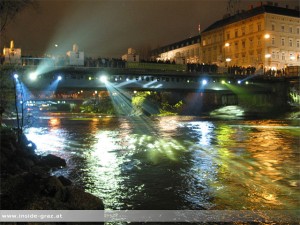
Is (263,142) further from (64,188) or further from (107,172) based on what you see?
(64,188)

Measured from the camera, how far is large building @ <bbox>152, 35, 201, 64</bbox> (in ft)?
327

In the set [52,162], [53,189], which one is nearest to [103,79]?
[52,162]

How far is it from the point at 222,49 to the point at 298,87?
32988 millimetres

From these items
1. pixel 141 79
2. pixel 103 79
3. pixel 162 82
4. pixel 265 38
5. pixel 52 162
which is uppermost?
pixel 265 38

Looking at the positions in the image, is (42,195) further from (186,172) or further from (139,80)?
(139,80)

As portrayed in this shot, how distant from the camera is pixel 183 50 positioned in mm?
105625

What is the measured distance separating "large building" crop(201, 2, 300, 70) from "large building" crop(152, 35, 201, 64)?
41.1 feet

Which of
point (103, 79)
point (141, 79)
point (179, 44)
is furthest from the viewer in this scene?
point (179, 44)

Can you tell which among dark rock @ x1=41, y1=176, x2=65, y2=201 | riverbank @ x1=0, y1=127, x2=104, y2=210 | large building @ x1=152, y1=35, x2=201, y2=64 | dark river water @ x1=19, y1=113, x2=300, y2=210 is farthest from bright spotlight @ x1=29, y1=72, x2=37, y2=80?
large building @ x1=152, y1=35, x2=201, y2=64

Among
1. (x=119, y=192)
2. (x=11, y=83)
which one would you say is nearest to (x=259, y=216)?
(x=119, y=192)

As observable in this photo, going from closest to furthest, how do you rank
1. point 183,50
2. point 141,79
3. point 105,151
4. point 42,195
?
point 42,195 < point 105,151 < point 141,79 < point 183,50

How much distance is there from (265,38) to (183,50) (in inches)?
1348

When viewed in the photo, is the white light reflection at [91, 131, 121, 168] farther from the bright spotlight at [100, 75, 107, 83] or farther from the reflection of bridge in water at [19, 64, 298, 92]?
the bright spotlight at [100, 75, 107, 83]

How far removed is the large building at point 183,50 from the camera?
99762 millimetres
